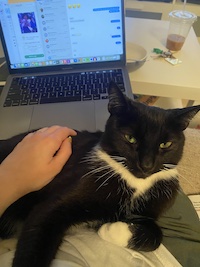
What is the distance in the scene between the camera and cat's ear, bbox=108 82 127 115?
2.28 ft

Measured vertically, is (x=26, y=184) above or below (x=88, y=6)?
below

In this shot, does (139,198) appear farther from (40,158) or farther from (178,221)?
(40,158)

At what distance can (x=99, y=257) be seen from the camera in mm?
610

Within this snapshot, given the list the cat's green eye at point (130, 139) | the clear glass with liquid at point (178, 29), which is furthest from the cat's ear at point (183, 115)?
the clear glass with liquid at point (178, 29)

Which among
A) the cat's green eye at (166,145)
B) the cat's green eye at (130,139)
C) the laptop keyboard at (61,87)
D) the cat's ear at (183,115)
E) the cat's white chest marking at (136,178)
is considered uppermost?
the cat's ear at (183,115)

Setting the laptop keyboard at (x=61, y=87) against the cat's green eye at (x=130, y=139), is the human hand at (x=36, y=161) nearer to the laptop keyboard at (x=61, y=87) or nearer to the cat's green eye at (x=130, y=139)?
the cat's green eye at (x=130, y=139)

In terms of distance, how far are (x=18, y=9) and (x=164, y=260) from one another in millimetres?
993

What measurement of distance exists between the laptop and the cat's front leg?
40 centimetres

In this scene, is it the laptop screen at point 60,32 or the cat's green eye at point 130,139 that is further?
the laptop screen at point 60,32

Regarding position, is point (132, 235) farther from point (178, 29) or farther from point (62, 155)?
point (178, 29)

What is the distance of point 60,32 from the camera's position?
3.58ft

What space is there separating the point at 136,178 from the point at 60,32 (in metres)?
0.69

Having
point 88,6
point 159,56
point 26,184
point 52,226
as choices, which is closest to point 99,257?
point 52,226

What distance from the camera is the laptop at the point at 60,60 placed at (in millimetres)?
1014
